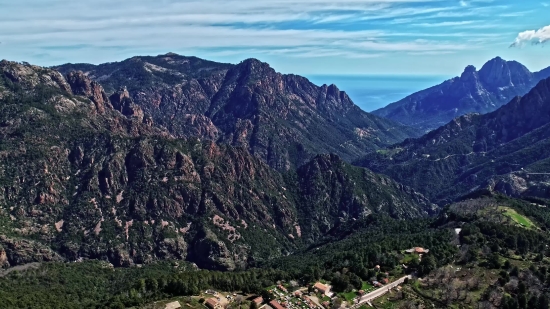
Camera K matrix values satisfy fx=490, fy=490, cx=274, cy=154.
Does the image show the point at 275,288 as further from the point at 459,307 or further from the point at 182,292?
the point at 459,307

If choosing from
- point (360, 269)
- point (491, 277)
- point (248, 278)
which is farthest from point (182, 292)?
point (491, 277)

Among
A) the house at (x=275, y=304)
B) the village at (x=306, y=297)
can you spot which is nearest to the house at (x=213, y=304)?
the village at (x=306, y=297)

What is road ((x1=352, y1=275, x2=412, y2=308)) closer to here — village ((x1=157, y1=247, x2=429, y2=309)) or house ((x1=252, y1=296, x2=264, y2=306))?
village ((x1=157, y1=247, x2=429, y2=309))

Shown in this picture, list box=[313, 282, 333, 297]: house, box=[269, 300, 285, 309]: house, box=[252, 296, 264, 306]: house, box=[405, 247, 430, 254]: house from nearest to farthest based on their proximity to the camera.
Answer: box=[269, 300, 285, 309]: house, box=[252, 296, 264, 306]: house, box=[313, 282, 333, 297]: house, box=[405, 247, 430, 254]: house

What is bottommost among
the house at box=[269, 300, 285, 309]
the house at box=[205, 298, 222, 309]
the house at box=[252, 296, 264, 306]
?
the house at box=[269, 300, 285, 309]

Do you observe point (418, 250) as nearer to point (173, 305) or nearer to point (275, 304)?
point (275, 304)

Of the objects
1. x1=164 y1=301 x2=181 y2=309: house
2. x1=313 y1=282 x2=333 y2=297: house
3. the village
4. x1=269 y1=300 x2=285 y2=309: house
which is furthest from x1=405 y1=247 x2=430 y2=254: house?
x1=164 y1=301 x2=181 y2=309: house

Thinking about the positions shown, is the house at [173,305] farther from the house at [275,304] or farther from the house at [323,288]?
the house at [323,288]
